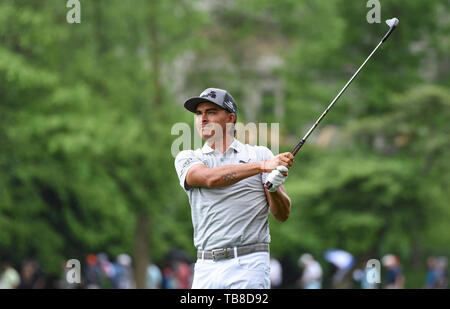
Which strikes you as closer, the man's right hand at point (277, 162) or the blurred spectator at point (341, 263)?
the man's right hand at point (277, 162)

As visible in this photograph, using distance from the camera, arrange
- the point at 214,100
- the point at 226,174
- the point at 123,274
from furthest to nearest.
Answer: the point at 123,274
the point at 214,100
the point at 226,174

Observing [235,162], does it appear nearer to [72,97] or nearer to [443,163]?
[72,97]

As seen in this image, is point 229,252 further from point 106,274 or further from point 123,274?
point 106,274

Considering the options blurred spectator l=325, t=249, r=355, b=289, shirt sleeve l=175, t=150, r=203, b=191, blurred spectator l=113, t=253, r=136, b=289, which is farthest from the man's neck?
blurred spectator l=325, t=249, r=355, b=289

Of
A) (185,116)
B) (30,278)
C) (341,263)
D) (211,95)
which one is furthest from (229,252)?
(341,263)

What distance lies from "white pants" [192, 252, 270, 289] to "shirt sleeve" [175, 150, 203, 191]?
0.55 metres

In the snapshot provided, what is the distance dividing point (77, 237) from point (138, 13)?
6244 millimetres

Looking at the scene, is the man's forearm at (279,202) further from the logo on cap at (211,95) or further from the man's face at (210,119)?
the logo on cap at (211,95)

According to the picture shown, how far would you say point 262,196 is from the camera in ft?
17.2

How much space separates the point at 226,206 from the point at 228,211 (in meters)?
0.04

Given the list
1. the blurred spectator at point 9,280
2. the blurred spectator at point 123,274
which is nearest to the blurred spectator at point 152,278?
the blurred spectator at point 123,274

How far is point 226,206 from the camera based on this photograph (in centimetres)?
514

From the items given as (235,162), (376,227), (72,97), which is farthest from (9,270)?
(235,162)

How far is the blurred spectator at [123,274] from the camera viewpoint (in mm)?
19797
